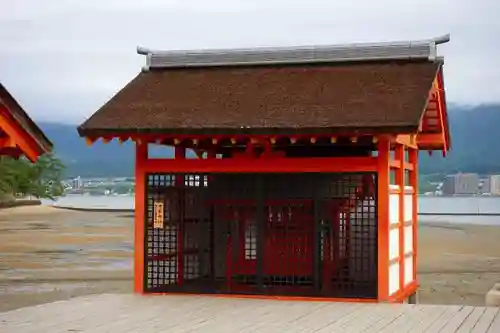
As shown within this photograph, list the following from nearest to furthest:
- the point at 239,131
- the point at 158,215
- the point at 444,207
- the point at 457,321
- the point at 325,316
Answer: the point at 457,321 → the point at 325,316 → the point at 239,131 → the point at 158,215 → the point at 444,207

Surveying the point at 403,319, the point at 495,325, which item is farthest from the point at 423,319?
the point at 495,325

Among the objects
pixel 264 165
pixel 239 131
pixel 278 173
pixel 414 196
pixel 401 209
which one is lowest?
pixel 401 209

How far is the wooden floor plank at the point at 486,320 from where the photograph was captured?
10844mm

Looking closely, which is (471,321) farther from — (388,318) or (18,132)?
(18,132)

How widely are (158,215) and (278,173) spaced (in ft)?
6.18

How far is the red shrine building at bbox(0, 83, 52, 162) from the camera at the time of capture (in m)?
8.37

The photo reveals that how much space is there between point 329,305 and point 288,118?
8.46 ft

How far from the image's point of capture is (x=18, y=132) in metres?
8.61

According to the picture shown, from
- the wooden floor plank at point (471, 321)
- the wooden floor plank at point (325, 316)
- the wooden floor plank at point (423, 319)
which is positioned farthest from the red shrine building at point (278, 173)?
the wooden floor plank at point (471, 321)

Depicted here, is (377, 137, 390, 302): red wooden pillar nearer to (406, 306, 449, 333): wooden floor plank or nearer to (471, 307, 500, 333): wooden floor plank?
(406, 306, 449, 333): wooden floor plank

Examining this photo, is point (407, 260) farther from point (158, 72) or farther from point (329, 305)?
point (158, 72)

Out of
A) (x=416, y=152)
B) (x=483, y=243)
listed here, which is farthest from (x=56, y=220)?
(x=416, y=152)

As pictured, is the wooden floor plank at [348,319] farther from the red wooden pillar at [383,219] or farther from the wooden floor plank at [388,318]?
the red wooden pillar at [383,219]

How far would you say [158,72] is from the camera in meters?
15.5
